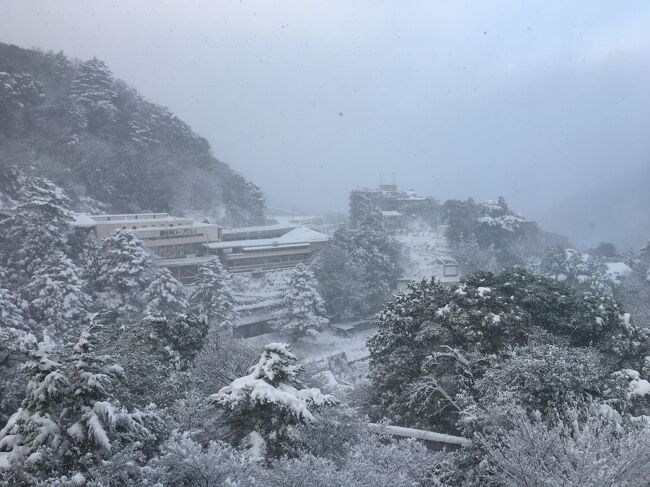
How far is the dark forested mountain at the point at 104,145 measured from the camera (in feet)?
124

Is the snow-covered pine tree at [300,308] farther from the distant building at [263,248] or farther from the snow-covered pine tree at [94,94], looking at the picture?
the snow-covered pine tree at [94,94]

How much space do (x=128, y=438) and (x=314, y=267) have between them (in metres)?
26.1

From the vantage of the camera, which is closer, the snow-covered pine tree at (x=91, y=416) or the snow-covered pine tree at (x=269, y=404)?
the snow-covered pine tree at (x=91, y=416)

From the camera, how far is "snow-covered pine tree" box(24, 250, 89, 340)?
2155cm

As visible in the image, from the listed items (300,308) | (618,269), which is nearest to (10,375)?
(300,308)

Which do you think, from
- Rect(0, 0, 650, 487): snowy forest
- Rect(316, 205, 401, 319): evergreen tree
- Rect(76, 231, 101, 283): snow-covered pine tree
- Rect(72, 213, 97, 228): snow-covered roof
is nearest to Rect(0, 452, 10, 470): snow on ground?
Rect(0, 0, 650, 487): snowy forest

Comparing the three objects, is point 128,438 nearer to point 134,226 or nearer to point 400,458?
point 400,458

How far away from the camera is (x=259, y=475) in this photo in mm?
6586

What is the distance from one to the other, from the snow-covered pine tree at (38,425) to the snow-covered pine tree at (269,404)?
272 centimetres

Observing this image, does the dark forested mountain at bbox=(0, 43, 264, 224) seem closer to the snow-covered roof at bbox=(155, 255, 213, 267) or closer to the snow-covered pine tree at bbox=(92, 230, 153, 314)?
the snow-covered roof at bbox=(155, 255, 213, 267)

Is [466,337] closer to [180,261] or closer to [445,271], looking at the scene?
[180,261]

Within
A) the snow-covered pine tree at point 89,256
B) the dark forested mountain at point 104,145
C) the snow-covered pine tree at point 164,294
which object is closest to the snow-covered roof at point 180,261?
the snow-covered pine tree at point 89,256

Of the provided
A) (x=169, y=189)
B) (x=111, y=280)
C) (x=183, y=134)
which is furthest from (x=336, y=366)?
(x=183, y=134)

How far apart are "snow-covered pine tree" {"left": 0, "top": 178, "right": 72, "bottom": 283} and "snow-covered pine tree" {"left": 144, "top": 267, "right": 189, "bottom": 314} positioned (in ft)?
19.7
